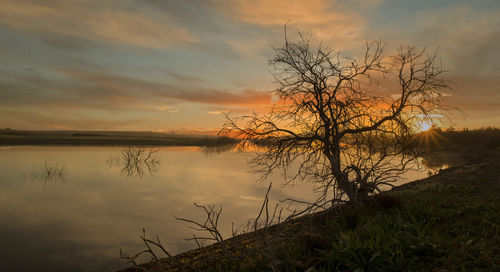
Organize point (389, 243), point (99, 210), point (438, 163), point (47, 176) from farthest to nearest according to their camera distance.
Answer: point (438, 163) → point (47, 176) → point (99, 210) → point (389, 243)

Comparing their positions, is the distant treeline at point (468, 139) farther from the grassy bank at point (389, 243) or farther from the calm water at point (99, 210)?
the grassy bank at point (389, 243)

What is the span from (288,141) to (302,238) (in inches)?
164

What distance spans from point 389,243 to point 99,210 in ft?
42.6

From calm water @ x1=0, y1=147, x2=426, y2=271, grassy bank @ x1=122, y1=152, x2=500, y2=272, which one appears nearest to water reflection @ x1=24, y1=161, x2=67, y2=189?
calm water @ x1=0, y1=147, x2=426, y2=271

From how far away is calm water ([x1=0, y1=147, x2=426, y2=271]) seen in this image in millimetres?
8570

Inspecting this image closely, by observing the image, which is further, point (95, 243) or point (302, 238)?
point (95, 243)

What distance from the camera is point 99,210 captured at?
44.4 ft

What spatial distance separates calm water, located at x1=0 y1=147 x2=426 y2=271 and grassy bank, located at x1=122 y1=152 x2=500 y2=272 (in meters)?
3.04

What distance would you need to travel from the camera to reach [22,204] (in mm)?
13945

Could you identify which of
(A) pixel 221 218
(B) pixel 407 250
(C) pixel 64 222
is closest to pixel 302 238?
(B) pixel 407 250

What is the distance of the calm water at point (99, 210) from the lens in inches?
337

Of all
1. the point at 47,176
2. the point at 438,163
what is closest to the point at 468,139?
the point at 438,163

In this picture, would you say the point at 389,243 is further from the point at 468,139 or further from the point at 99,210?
the point at 468,139

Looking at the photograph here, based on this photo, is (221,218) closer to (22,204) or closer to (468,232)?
(468,232)
